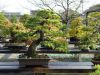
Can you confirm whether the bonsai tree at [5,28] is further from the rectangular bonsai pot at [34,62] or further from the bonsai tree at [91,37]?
the bonsai tree at [91,37]

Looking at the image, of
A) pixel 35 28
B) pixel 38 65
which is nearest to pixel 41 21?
pixel 35 28

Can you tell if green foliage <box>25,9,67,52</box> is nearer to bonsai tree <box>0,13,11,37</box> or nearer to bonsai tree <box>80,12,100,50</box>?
bonsai tree <box>80,12,100,50</box>

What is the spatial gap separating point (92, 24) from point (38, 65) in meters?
1.23

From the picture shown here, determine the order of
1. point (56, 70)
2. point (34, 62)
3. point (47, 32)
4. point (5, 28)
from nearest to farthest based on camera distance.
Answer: point (56, 70) < point (34, 62) < point (47, 32) < point (5, 28)

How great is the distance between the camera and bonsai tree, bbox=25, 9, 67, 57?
4432 millimetres

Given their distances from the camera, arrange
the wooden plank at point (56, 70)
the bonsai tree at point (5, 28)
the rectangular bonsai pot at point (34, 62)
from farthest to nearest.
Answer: the bonsai tree at point (5, 28), the rectangular bonsai pot at point (34, 62), the wooden plank at point (56, 70)

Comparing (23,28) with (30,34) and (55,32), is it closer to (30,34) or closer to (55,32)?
(30,34)

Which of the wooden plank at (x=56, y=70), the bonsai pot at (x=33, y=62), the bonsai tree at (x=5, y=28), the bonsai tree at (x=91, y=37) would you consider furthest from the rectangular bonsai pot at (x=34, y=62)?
the bonsai tree at (x=5, y=28)

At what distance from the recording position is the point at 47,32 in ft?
14.8

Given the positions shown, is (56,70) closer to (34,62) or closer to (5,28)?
(34,62)

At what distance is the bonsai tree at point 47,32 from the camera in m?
4.43

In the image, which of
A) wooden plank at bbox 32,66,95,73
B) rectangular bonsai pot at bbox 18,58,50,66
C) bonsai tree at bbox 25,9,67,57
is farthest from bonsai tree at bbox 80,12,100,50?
rectangular bonsai pot at bbox 18,58,50,66

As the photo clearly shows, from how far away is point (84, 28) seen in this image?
4824 mm

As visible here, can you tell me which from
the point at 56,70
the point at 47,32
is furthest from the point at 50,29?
the point at 56,70
